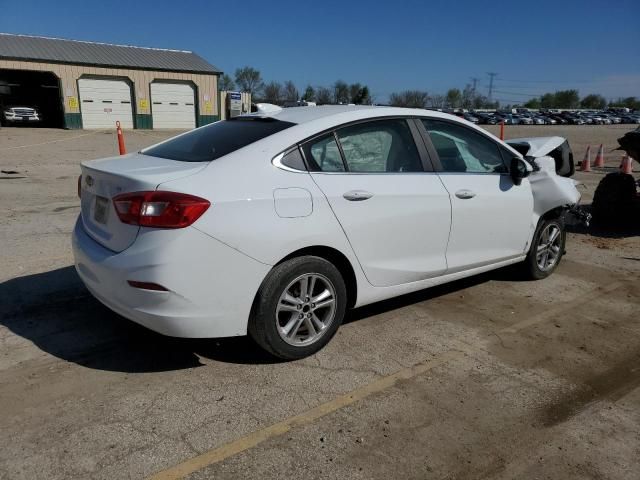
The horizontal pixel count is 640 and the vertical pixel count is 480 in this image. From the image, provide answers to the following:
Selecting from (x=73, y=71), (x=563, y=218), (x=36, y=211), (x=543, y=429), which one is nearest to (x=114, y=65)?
(x=73, y=71)

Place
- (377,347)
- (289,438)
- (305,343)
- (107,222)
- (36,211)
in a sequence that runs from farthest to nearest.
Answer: (36,211) < (377,347) < (305,343) < (107,222) < (289,438)

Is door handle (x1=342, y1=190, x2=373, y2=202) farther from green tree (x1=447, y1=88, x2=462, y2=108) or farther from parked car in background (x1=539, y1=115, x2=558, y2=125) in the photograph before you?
green tree (x1=447, y1=88, x2=462, y2=108)

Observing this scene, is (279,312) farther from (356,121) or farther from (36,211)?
(36,211)

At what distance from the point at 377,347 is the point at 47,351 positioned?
2.29 meters

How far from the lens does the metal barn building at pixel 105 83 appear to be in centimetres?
Result: 3131

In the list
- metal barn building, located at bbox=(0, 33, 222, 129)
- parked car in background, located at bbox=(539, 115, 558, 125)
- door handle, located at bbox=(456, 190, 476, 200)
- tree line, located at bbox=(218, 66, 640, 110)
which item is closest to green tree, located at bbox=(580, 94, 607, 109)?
tree line, located at bbox=(218, 66, 640, 110)

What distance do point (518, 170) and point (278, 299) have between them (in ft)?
8.56

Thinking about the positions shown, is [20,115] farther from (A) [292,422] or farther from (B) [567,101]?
(B) [567,101]

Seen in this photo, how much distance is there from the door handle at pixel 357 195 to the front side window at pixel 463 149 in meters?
0.93

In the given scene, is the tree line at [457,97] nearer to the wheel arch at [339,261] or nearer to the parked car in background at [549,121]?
the parked car in background at [549,121]

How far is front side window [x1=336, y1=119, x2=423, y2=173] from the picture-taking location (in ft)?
12.0

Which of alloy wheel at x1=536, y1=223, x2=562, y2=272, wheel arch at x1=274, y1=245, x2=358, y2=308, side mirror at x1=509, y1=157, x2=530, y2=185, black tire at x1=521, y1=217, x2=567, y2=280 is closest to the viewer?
wheel arch at x1=274, y1=245, x2=358, y2=308

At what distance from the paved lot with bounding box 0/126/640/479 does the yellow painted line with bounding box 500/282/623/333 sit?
0.09 ft

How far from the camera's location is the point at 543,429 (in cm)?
286
